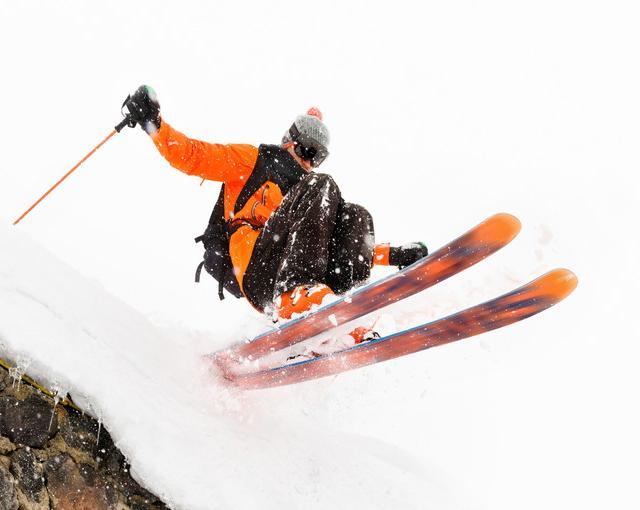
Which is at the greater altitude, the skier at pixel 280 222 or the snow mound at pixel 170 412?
the skier at pixel 280 222

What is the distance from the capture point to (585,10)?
80688mm

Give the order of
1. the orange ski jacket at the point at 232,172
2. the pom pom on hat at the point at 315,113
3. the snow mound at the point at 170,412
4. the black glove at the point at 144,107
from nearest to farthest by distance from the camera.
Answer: the snow mound at the point at 170,412, the black glove at the point at 144,107, the orange ski jacket at the point at 232,172, the pom pom on hat at the point at 315,113

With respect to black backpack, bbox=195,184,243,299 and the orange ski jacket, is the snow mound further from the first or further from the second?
the orange ski jacket

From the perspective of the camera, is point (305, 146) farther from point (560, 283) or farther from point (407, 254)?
point (560, 283)

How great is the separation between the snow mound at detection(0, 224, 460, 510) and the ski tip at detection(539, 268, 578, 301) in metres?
1.16

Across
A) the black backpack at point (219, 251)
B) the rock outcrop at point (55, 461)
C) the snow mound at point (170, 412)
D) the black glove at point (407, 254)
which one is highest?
the black glove at point (407, 254)

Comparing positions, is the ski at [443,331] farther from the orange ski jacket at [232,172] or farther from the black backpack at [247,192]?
the black backpack at [247,192]

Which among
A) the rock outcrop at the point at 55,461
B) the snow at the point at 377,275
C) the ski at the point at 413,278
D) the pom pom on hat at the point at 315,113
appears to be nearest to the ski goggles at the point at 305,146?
the pom pom on hat at the point at 315,113

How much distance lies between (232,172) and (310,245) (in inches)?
33.3

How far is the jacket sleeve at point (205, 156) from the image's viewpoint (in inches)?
108

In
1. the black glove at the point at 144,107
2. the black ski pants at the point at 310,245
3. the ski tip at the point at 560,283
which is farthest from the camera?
the black glove at the point at 144,107

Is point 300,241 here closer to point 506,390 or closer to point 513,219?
point 513,219

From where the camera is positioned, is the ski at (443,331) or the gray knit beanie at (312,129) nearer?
the ski at (443,331)

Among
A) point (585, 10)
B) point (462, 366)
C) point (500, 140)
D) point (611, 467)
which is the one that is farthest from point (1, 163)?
point (585, 10)
